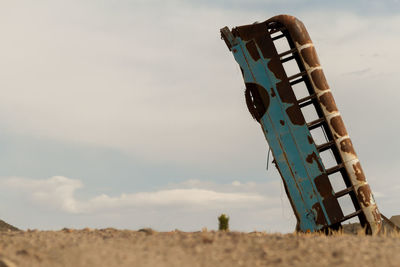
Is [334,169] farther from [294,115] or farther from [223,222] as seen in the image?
[223,222]

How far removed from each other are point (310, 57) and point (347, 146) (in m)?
2.81

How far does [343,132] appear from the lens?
14938 mm

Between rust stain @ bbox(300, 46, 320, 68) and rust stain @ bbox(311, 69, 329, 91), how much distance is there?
224 millimetres

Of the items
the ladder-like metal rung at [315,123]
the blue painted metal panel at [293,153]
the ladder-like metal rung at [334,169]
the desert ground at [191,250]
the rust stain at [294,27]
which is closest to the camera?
the desert ground at [191,250]

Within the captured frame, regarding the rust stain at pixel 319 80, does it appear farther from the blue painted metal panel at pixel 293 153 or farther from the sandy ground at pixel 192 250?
the sandy ground at pixel 192 250

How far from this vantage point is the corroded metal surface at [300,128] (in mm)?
14539

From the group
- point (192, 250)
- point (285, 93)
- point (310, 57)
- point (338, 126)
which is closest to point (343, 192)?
point (338, 126)

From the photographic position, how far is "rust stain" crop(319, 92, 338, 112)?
14.9 meters

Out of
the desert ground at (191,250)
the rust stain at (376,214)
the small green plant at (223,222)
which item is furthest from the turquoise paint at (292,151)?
the desert ground at (191,250)

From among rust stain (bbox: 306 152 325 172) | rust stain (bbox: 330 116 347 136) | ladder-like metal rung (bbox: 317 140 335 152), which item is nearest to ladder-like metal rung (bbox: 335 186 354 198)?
rust stain (bbox: 306 152 325 172)

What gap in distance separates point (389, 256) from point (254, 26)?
859cm

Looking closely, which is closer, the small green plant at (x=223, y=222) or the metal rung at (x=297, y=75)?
the small green plant at (x=223, y=222)

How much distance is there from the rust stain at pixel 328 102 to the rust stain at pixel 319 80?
0.71ft

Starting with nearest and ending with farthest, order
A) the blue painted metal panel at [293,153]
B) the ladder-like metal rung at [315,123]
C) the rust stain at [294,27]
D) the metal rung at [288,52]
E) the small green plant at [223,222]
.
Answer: the small green plant at [223,222] → the blue painted metal panel at [293,153] → the ladder-like metal rung at [315,123] → the metal rung at [288,52] → the rust stain at [294,27]
